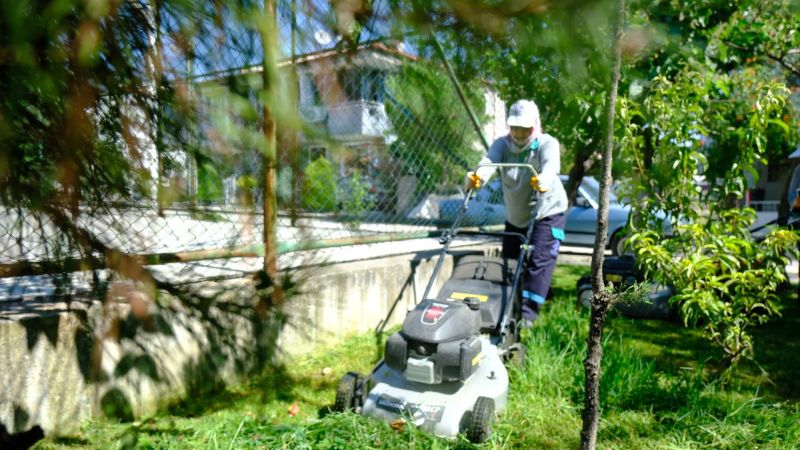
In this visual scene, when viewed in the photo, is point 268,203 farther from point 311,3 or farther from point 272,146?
point 311,3

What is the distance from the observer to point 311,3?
123cm

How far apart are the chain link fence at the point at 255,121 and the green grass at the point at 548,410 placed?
0.85 meters

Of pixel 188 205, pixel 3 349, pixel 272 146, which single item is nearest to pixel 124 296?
pixel 188 205

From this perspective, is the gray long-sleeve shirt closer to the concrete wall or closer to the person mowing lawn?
the person mowing lawn

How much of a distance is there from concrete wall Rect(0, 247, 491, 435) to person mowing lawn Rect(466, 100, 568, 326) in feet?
4.60

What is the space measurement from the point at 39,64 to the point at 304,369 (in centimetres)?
262

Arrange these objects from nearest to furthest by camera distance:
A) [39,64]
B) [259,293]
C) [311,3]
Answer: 1. [39,64]
2. [311,3]
3. [259,293]

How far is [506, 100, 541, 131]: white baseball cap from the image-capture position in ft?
11.4

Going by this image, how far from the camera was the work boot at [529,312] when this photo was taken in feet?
12.7

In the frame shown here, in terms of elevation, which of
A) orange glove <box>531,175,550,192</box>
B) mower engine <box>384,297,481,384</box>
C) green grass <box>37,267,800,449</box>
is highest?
orange glove <box>531,175,550,192</box>

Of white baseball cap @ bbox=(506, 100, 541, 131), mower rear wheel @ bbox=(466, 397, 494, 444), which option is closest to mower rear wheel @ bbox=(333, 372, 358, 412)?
mower rear wheel @ bbox=(466, 397, 494, 444)

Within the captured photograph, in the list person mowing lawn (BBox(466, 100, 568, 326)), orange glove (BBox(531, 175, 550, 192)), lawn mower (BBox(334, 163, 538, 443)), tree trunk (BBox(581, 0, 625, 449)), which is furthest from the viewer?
person mowing lawn (BBox(466, 100, 568, 326))

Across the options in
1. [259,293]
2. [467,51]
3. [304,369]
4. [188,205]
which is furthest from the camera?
[304,369]

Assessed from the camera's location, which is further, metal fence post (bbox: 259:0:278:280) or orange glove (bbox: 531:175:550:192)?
orange glove (bbox: 531:175:550:192)
